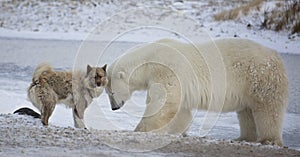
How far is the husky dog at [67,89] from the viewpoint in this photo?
22.6ft

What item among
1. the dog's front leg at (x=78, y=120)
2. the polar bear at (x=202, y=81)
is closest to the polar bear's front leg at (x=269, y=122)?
the polar bear at (x=202, y=81)

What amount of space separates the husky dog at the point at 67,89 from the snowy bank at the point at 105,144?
1.55ft

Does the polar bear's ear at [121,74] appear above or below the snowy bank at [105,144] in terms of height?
above

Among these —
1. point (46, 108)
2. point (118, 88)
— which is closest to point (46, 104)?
point (46, 108)

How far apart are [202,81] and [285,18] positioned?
41.6ft

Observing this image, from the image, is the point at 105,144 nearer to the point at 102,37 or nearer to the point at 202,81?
the point at 202,81

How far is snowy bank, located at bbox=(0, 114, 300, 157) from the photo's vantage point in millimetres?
5348

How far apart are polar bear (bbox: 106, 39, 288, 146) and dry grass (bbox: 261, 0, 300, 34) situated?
11674mm

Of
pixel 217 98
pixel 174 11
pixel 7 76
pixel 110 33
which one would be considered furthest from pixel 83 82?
pixel 174 11

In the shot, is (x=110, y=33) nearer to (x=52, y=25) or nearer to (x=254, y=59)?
(x=52, y=25)

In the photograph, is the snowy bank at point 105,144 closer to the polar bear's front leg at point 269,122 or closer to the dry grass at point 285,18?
the polar bear's front leg at point 269,122

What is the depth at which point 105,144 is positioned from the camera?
5688 millimetres

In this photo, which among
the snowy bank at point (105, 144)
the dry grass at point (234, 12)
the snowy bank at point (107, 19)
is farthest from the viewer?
the dry grass at point (234, 12)

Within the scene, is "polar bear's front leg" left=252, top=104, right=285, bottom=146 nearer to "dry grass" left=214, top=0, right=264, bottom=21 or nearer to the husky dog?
the husky dog
